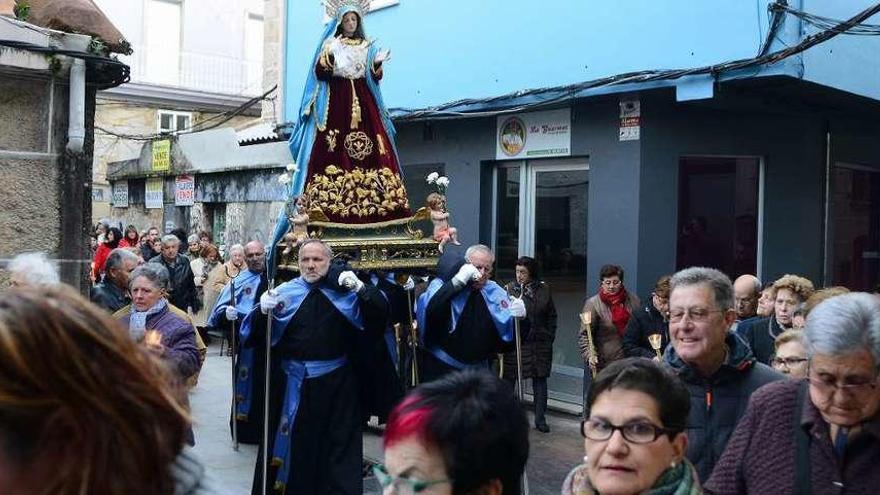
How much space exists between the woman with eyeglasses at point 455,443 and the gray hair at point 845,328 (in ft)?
3.29

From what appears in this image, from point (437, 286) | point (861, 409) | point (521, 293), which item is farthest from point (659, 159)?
point (861, 409)

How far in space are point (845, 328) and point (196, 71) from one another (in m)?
24.8

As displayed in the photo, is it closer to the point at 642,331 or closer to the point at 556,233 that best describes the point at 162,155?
the point at 556,233

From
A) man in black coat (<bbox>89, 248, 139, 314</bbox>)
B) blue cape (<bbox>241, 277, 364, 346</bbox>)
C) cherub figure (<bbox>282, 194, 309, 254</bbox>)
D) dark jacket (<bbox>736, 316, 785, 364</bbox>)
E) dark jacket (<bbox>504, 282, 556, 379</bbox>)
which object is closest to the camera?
dark jacket (<bbox>736, 316, 785, 364</bbox>)

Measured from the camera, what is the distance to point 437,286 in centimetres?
→ 731

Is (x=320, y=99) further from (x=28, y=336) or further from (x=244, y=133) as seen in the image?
(x=244, y=133)

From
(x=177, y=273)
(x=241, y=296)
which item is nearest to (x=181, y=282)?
(x=177, y=273)

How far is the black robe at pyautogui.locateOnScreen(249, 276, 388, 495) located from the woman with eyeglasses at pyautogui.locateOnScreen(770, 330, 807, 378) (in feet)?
10.0

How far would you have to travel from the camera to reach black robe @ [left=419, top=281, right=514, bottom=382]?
23.6 feet

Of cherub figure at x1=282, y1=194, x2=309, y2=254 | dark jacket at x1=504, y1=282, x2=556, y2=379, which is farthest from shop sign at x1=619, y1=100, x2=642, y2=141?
cherub figure at x1=282, y1=194, x2=309, y2=254

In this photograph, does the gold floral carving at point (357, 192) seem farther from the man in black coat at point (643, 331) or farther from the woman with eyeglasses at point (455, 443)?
the woman with eyeglasses at point (455, 443)

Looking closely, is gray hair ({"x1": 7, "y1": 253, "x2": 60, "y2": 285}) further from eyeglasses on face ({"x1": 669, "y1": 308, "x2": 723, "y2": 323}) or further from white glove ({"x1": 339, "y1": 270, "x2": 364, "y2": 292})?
eyeglasses on face ({"x1": 669, "y1": 308, "x2": 723, "y2": 323})

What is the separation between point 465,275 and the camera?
7059 millimetres

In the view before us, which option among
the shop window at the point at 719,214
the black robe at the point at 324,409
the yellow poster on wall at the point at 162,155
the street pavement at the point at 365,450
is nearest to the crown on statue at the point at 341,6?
the black robe at the point at 324,409
